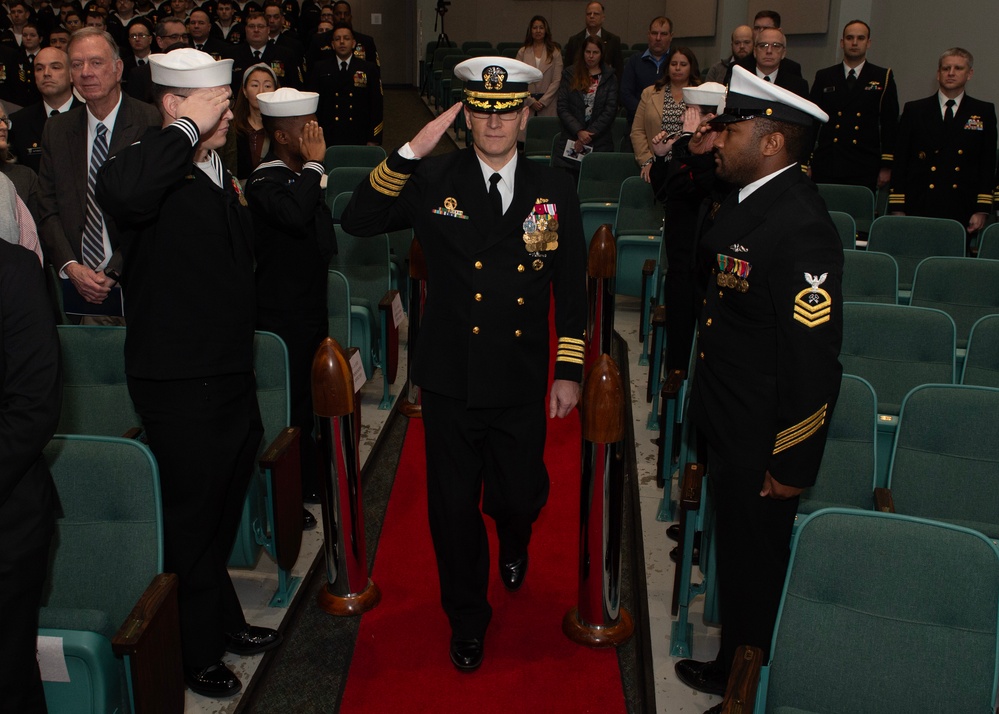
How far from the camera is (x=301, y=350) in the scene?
3555mm

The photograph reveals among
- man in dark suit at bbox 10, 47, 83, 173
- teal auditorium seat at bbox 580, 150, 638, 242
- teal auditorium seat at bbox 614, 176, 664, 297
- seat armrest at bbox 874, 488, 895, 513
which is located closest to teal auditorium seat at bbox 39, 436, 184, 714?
seat armrest at bbox 874, 488, 895, 513

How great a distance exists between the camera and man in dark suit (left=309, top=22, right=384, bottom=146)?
749 cm

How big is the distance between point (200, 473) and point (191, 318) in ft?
1.41

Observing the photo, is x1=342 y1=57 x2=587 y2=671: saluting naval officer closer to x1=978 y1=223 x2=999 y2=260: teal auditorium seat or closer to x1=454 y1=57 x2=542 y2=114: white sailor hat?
x1=454 y1=57 x2=542 y2=114: white sailor hat

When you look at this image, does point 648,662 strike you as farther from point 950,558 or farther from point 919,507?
point 950,558

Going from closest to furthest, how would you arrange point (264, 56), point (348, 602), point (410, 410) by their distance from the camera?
point (348, 602) < point (410, 410) < point (264, 56)

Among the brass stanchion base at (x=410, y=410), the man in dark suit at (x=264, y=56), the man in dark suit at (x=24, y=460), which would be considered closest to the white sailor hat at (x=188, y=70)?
the man in dark suit at (x=24, y=460)

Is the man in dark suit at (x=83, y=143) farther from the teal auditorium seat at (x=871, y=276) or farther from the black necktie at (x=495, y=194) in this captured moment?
the teal auditorium seat at (x=871, y=276)

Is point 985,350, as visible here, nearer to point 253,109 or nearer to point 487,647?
point 487,647

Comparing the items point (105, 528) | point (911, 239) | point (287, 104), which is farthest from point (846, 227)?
point (105, 528)

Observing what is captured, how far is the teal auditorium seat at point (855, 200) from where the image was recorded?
5.81 meters

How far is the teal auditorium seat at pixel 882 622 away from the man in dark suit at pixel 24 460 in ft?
4.44

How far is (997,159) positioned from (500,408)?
465cm

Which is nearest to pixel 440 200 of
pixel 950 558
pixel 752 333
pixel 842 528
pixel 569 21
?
pixel 752 333
